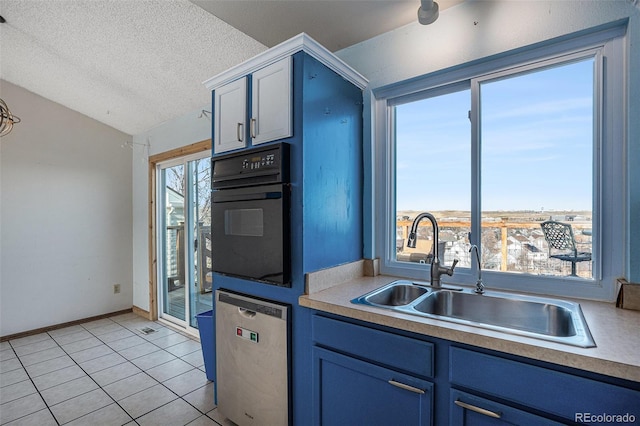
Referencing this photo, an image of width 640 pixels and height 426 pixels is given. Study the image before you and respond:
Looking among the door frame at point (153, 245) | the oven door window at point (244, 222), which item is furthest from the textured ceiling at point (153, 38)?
the oven door window at point (244, 222)

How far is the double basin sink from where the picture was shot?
129cm

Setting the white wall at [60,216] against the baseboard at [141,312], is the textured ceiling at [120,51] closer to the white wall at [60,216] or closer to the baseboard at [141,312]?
the white wall at [60,216]

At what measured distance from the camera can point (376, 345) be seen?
4.20 ft

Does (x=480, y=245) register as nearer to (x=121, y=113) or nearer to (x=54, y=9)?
(x=54, y=9)

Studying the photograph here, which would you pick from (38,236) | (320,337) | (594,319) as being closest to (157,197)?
(38,236)

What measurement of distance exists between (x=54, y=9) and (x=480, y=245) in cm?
330

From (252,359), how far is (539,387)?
1355 mm

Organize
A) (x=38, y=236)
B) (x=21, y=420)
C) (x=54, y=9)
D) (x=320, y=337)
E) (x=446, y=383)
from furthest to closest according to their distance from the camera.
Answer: (x=38, y=236) < (x=54, y=9) < (x=21, y=420) < (x=320, y=337) < (x=446, y=383)

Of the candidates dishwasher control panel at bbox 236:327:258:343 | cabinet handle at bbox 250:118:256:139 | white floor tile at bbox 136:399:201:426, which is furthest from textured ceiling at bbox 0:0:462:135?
white floor tile at bbox 136:399:201:426

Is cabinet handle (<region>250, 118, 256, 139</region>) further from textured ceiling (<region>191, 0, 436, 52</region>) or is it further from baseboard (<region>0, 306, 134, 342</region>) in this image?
baseboard (<region>0, 306, 134, 342</region>)

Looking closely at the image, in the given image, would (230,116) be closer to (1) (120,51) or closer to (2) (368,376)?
(1) (120,51)

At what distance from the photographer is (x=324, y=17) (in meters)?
1.88

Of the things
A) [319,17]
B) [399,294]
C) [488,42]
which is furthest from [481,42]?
[399,294]

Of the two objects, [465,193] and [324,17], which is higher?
[324,17]
